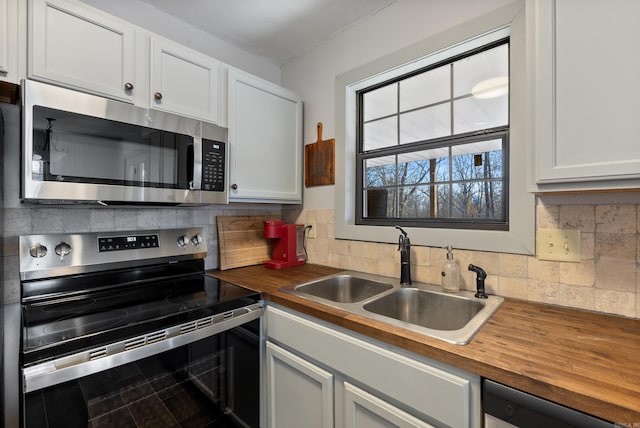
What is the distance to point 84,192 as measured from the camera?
112cm

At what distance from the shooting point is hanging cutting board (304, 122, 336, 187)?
193 centimetres

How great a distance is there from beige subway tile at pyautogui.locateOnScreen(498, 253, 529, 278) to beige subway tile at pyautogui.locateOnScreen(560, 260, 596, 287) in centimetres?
12

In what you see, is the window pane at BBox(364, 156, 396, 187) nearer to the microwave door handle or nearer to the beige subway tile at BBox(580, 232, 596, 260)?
the beige subway tile at BBox(580, 232, 596, 260)

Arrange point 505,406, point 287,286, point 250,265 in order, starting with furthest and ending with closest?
point 250,265 < point 287,286 < point 505,406

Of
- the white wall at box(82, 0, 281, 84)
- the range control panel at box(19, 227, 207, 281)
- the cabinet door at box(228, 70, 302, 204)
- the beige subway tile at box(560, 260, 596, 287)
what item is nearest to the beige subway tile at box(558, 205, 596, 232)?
the beige subway tile at box(560, 260, 596, 287)

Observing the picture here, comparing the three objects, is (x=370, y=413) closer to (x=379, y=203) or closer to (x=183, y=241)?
(x=379, y=203)

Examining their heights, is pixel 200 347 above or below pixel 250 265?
below

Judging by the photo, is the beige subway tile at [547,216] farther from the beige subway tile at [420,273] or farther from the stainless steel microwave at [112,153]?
the stainless steel microwave at [112,153]

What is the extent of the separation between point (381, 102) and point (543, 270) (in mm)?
1255

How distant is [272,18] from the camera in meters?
1.75

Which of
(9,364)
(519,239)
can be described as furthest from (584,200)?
(9,364)

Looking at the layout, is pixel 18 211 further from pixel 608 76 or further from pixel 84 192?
pixel 608 76

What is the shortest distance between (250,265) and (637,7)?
200 cm

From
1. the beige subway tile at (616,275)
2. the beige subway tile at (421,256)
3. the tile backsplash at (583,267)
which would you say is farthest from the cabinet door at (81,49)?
the beige subway tile at (616,275)
